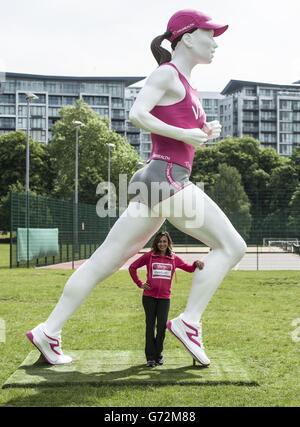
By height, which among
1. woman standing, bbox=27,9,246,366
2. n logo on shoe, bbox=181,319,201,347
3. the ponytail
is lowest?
n logo on shoe, bbox=181,319,201,347

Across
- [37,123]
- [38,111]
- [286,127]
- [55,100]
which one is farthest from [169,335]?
[286,127]

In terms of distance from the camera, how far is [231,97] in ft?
A: 372

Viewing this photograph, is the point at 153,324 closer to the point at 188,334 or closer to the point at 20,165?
the point at 188,334

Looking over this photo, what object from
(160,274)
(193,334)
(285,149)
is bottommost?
(193,334)

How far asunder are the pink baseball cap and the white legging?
1286mm

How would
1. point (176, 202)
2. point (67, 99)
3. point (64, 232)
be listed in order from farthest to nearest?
1. point (67, 99)
2. point (64, 232)
3. point (176, 202)

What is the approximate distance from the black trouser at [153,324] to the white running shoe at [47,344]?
726mm

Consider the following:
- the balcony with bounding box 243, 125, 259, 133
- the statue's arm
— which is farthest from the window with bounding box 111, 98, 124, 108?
the statue's arm

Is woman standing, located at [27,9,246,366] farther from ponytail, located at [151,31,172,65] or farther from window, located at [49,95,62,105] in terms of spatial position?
window, located at [49,95,62,105]

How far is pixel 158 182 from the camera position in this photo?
5.22 m

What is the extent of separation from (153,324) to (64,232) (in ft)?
66.5

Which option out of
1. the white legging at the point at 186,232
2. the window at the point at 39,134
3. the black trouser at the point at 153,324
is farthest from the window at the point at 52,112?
the white legging at the point at 186,232

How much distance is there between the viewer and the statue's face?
18.0 ft

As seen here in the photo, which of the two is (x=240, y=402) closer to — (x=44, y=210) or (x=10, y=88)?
(x=44, y=210)
